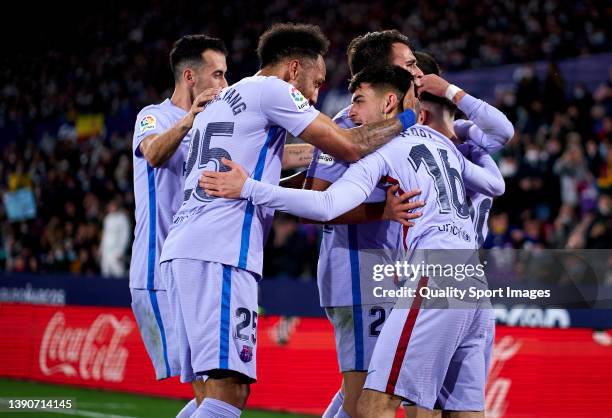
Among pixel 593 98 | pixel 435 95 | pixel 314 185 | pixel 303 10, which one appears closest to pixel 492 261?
pixel 593 98

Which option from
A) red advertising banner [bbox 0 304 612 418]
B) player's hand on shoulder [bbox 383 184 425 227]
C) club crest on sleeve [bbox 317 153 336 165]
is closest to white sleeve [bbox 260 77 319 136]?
club crest on sleeve [bbox 317 153 336 165]

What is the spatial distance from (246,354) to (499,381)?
175 inches

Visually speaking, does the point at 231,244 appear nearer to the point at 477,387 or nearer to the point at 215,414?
the point at 215,414

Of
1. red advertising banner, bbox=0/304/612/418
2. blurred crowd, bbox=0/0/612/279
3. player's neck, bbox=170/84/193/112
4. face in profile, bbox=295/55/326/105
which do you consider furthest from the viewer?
blurred crowd, bbox=0/0/612/279

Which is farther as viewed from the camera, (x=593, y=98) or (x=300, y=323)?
(x=593, y=98)

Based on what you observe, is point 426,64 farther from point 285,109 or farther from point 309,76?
point 285,109

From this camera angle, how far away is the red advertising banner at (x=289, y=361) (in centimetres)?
806

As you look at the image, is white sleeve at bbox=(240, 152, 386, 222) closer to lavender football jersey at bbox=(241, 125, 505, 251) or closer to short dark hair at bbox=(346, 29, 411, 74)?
lavender football jersey at bbox=(241, 125, 505, 251)

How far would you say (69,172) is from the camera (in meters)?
22.0

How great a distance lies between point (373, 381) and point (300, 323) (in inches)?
225

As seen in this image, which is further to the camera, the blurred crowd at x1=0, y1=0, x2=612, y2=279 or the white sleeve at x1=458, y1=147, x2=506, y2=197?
the blurred crowd at x1=0, y1=0, x2=612, y2=279

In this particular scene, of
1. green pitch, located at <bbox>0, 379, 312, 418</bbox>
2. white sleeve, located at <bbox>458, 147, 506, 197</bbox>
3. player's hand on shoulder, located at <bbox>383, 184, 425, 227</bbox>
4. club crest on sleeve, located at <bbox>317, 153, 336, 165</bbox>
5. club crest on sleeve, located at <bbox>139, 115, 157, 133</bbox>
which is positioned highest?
club crest on sleeve, located at <bbox>139, 115, 157, 133</bbox>

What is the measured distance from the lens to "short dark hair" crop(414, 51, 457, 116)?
19.6ft

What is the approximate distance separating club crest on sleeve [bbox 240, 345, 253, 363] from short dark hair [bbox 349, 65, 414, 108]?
1.58 metres
